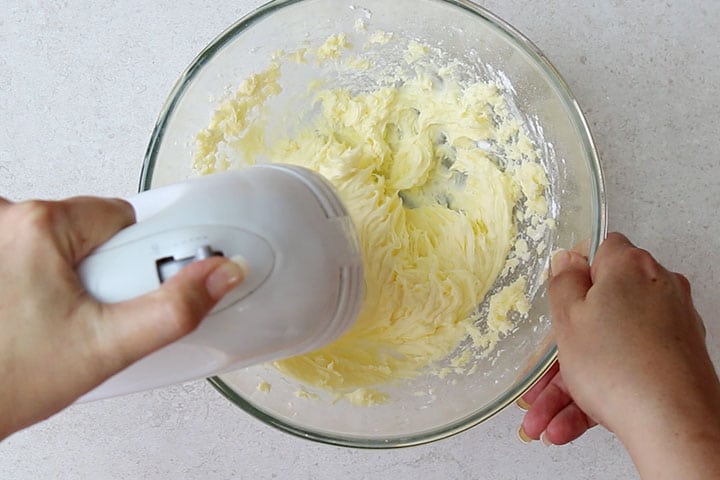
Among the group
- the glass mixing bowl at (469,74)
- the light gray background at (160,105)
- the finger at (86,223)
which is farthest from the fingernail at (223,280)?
the light gray background at (160,105)

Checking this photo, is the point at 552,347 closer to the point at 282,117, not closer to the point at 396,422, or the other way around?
the point at 396,422

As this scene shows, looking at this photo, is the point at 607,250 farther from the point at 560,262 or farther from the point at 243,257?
the point at 243,257

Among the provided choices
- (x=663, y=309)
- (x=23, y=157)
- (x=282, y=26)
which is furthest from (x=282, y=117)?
(x=663, y=309)

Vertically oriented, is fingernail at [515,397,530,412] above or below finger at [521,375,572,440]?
below

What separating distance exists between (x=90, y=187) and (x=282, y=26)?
0.41 meters

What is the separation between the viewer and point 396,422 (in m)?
0.90

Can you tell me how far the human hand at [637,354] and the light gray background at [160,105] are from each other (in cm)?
26

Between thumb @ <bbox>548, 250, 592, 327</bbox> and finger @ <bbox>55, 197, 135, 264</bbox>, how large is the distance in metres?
0.47

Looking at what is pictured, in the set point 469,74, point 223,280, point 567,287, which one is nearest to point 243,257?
point 223,280

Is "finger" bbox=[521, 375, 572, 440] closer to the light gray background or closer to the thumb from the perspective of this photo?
the light gray background

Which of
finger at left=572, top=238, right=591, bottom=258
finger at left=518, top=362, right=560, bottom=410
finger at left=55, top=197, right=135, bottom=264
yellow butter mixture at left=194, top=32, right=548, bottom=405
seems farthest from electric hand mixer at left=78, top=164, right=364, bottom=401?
finger at left=518, top=362, right=560, bottom=410

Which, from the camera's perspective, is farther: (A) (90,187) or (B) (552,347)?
(A) (90,187)

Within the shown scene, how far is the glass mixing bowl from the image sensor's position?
2.82ft

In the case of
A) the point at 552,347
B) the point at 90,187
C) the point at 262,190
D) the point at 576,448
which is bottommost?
the point at 576,448
